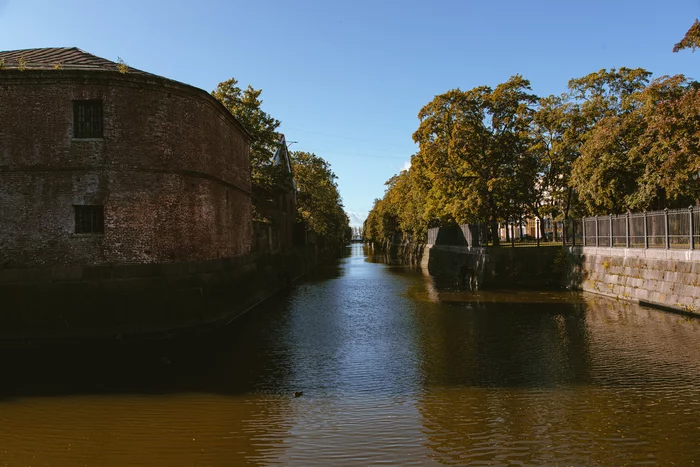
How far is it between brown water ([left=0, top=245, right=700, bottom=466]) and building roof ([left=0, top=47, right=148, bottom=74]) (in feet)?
28.9

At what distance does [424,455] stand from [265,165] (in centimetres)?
3036

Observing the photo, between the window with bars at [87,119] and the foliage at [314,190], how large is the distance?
126ft

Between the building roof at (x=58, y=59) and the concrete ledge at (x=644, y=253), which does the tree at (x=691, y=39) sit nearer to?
the concrete ledge at (x=644, y=253)

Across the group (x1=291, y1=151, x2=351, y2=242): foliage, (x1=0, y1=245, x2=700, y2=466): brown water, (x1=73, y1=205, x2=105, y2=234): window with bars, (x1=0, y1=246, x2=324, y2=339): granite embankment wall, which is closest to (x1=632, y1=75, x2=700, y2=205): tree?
(x1=0, y1=245, x2=700, y2=466): brown water

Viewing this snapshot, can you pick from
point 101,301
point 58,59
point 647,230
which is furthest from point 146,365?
point 647,230

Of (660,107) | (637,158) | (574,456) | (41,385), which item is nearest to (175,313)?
(41,385)

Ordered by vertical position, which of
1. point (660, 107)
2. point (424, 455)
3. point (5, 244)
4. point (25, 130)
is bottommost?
point (424, 455)

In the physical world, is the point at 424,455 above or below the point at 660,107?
below

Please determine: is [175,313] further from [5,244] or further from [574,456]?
[574,456]

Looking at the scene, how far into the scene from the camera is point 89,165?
16.2 metres

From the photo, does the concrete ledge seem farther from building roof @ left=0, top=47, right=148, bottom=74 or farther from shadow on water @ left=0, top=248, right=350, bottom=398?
building roof @ left=0, top=47, right=148, bottom=74

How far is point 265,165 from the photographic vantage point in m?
35.8

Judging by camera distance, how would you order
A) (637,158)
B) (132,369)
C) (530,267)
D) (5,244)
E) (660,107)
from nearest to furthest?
(132,369) → (5,244) → (660,107) → (637,158) → (530,267)

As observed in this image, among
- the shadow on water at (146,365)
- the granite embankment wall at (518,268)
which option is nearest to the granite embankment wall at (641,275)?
the granite embankment wall at (518,268)
